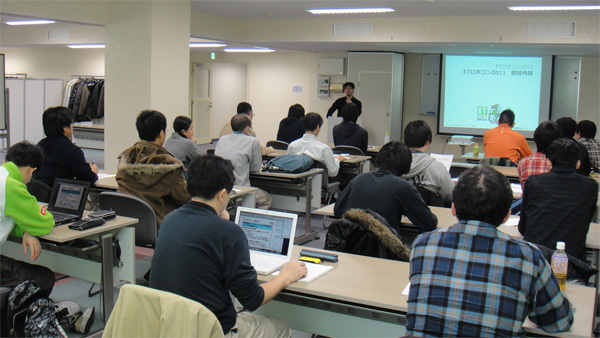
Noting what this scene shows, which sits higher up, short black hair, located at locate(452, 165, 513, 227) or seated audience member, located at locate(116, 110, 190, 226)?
short black hair, located at locate(452, 165, 513, 227)

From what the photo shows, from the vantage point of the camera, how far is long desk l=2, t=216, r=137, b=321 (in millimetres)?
3406

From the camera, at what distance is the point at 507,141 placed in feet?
21.9

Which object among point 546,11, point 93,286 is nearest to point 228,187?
point 93,286

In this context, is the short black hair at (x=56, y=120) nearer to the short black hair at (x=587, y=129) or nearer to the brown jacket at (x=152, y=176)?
the brown jacket at (x=152, y=176)

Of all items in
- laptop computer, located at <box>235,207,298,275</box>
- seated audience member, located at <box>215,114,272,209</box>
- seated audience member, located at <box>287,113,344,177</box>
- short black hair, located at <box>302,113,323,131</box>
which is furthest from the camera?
short black hair, located at <box>302,113,323,131</box>

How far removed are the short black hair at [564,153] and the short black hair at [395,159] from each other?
2.63 ft

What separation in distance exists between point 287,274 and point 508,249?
99 cm

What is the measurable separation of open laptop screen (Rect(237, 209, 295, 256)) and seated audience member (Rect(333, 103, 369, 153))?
194 inches

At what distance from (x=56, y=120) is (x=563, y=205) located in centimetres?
351

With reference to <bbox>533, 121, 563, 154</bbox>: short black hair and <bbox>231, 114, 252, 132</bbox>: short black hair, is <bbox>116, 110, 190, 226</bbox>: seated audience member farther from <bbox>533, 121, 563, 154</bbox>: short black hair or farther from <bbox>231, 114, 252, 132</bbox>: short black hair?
<bbox>533, 121, 563, 154</bbox>: short black hair

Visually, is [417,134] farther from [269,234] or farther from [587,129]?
[587,129]

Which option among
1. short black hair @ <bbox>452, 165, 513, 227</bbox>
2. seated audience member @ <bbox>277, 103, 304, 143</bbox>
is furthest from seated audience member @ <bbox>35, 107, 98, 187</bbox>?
seated audience member @ <bbox>277, 103, 304, 143</bbox>

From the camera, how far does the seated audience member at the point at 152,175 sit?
4078 mm

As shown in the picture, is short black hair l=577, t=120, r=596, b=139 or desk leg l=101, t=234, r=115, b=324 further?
short black hair l=577, t=120, r=596, b=139
